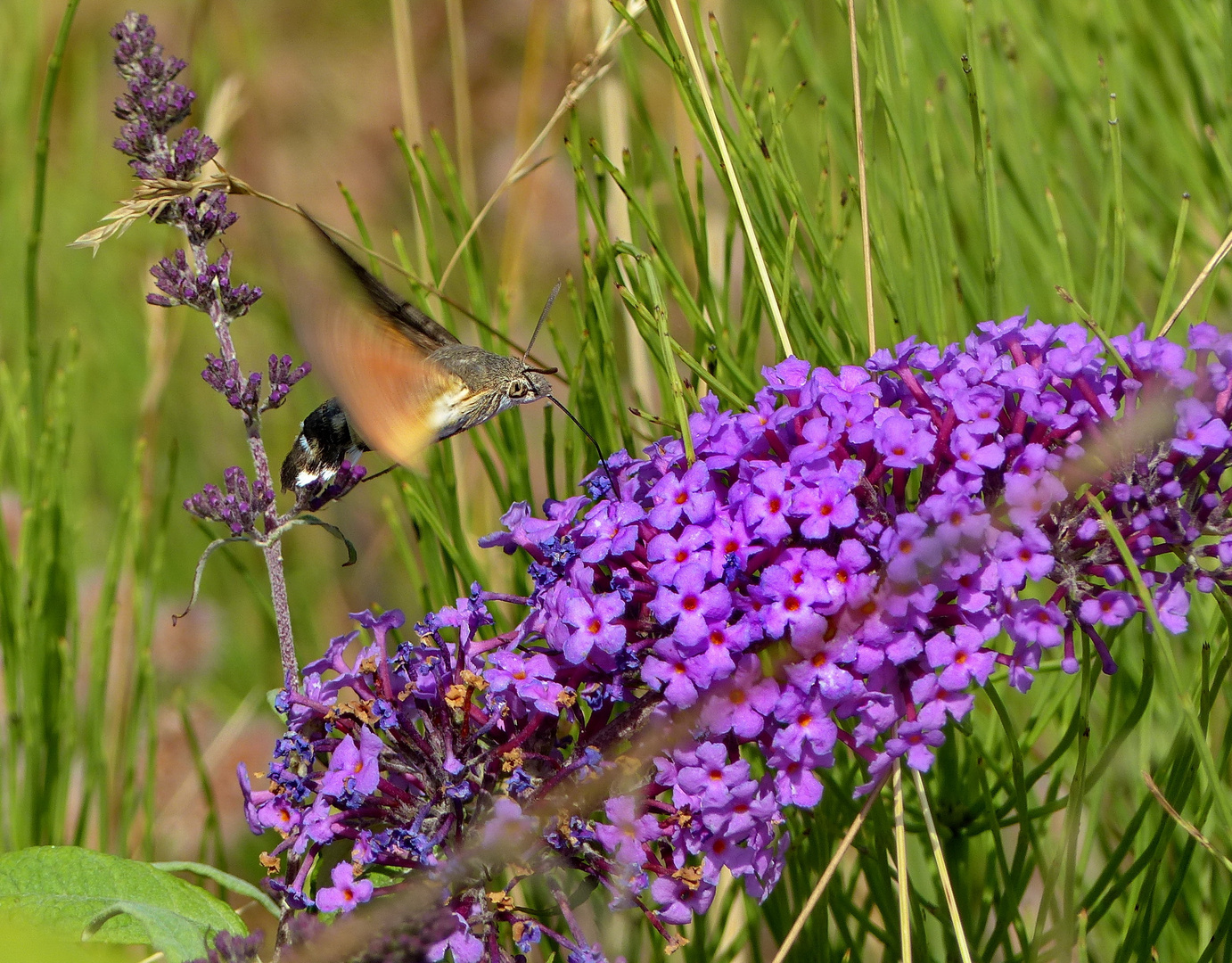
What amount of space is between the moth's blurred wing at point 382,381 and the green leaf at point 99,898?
26.0 inches

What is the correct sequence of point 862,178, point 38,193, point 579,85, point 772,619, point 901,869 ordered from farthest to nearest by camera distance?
point 38,193 → point 579,85 → point 862,178 → point 901,869 → point 772,619

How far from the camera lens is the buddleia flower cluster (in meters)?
1.34

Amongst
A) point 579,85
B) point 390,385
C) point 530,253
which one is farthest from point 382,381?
point 530,253

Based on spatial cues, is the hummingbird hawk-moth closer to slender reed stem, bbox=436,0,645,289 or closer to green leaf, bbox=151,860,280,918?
slender reed stem, bbox=436,0,645,289

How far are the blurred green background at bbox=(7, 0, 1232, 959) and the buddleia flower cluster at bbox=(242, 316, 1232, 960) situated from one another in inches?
14.9

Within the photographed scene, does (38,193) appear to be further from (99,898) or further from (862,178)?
(862,178)

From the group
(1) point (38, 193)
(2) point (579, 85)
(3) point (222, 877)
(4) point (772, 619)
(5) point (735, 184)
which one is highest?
(1) point (38, 193)

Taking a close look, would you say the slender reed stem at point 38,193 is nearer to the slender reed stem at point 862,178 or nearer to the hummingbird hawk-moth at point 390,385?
the hummingbird hawk-moth at point 390,385

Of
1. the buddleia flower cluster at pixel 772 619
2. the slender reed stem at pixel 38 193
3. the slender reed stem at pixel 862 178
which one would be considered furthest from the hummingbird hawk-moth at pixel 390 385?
the slender reed stem at pixel 38 193

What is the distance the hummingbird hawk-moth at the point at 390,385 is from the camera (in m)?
Answer: 1.67

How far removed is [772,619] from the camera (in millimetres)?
1308

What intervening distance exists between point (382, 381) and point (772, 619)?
847 millimetres

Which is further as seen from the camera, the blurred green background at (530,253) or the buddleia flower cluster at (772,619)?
the blurred green background at (530,253)

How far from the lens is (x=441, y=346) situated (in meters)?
1.99
